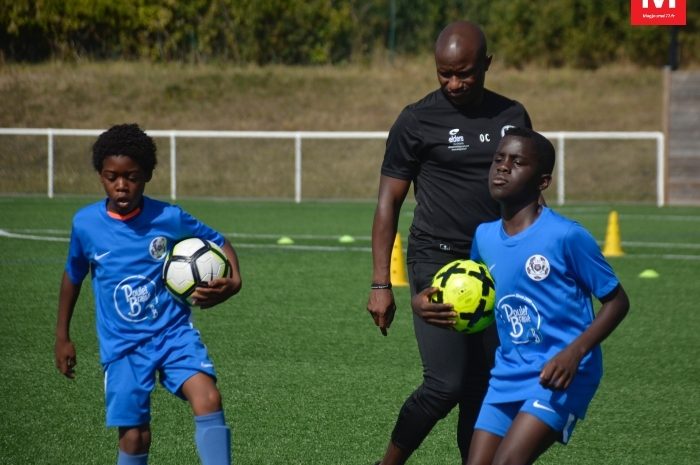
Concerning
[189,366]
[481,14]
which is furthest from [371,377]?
[481,14]

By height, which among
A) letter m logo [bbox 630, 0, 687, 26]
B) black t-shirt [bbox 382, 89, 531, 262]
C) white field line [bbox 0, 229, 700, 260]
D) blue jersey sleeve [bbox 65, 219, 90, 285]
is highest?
letter m logo [bbox 630, 0, 687, 26]

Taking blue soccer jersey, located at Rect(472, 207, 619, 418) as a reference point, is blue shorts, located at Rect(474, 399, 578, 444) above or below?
below

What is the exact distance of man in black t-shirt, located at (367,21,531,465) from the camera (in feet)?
17.4

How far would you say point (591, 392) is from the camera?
4.45m

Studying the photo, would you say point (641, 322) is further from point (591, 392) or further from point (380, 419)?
point (591, 392)

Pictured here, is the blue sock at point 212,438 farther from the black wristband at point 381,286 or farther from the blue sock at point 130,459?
the black wristband at point 381,286

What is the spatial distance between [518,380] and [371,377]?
150 inches

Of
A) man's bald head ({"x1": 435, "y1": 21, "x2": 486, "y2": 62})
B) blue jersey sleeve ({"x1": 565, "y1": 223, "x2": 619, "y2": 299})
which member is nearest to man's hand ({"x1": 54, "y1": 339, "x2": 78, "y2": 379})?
man's bald head ({"x1": 435, "y1": 21, "x2": 486, "y2": 62})

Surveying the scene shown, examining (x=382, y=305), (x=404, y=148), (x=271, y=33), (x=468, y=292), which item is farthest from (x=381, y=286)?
(x=271, y=33)

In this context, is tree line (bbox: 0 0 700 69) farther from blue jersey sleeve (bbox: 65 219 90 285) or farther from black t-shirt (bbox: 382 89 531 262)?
blue jersey sleeve (bbox: 65 219 90 285)

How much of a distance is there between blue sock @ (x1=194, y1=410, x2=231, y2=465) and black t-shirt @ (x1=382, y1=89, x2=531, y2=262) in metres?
1.29

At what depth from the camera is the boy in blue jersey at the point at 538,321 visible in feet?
14.2

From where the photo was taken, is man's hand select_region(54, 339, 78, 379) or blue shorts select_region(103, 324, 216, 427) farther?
man's hand select_region(54, 339, 78, 379)

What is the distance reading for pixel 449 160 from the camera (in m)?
5.45
